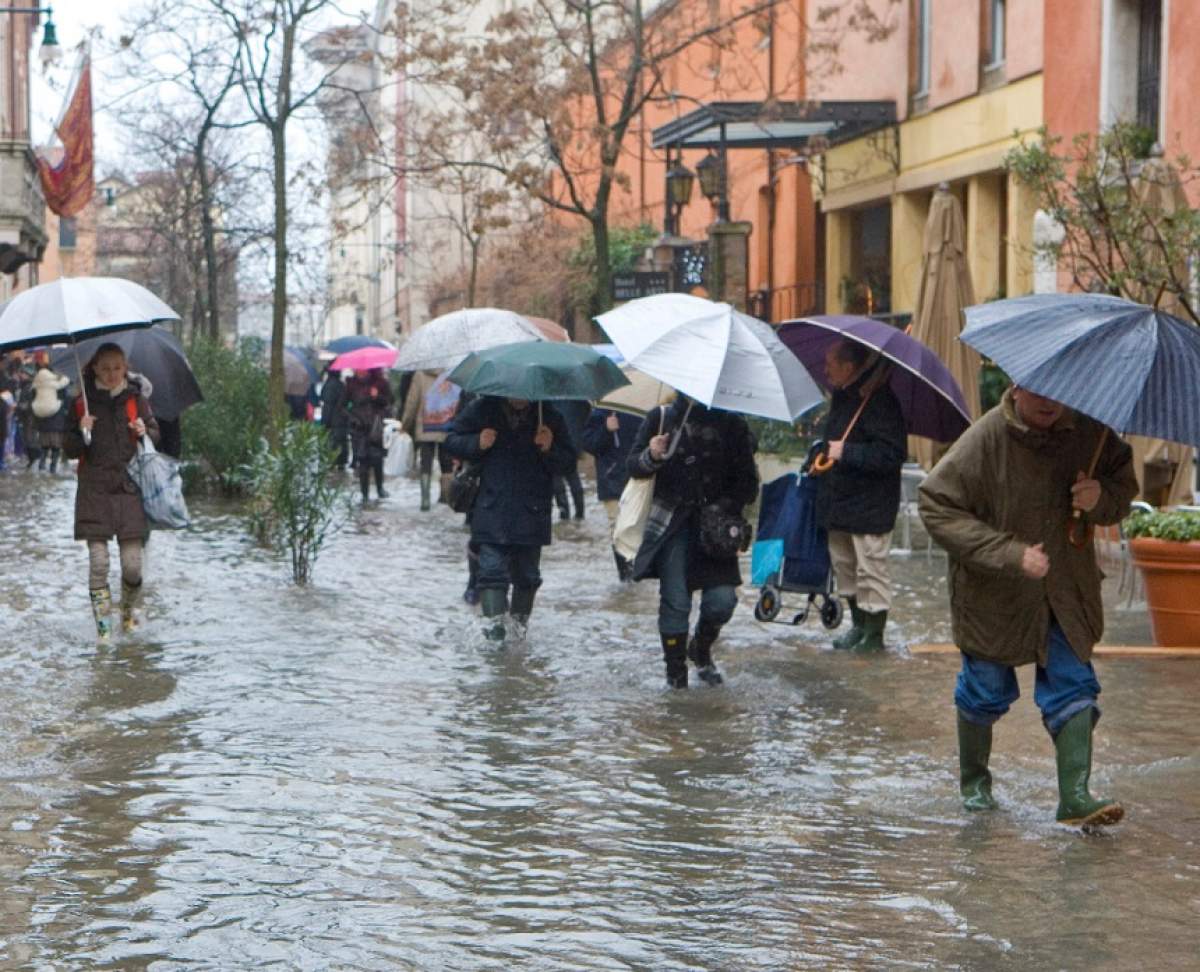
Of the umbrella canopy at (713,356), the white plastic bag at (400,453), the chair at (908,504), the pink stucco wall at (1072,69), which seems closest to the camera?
the umbrella canopy at (713,356)

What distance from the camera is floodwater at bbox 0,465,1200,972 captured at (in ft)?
19.8

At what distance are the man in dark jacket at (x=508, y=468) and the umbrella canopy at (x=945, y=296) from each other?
6.83 meters

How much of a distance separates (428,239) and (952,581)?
69.9m

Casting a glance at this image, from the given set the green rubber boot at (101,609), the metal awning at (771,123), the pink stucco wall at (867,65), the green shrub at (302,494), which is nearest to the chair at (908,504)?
the green shrub at (302,494)

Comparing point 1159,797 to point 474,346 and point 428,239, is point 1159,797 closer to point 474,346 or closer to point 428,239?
point 474,346

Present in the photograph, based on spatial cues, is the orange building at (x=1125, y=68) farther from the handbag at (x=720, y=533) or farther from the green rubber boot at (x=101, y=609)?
the green rubber boot at (x=101, y=609)

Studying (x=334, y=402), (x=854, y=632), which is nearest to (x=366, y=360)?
(x=334, y=402)

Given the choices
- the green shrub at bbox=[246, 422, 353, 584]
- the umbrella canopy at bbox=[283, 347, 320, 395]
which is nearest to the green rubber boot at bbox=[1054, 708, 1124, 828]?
the green shrub at bbox=[246, 422, 353, 584]

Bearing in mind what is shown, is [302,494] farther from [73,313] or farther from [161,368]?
[73,313]

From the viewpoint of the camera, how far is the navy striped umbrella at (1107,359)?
263 inches

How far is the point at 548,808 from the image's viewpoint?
7816 mm

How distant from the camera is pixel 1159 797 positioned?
26.5 feet

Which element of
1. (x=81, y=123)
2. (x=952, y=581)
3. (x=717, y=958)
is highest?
(x=81, y=123)

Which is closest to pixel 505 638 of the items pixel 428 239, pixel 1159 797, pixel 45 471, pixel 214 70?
pixel 1159 797
